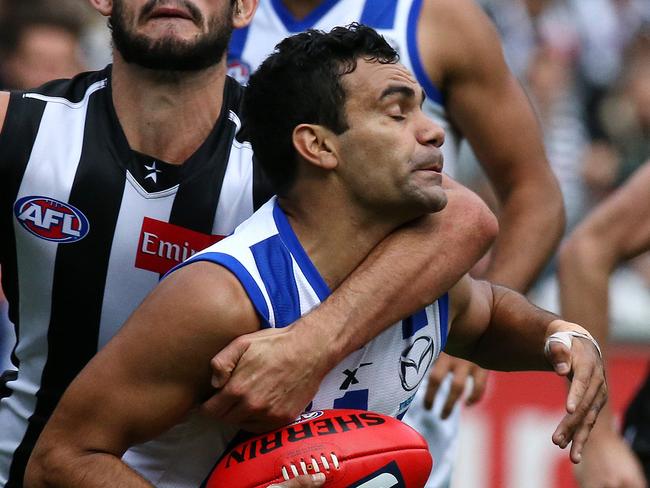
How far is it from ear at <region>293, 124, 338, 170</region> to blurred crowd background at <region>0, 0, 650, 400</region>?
4.17 meters

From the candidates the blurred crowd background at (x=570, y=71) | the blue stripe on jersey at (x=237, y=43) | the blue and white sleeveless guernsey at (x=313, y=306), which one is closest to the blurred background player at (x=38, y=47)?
the blurred crowd background at (x=570, y=71)

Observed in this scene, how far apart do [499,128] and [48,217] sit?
1.89 metres

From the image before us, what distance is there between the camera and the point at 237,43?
4.96m

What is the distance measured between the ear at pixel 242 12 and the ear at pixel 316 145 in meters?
0.45

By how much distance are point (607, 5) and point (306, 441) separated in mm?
7829

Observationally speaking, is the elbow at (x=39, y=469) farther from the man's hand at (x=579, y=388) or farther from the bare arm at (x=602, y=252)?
the bare arm at (x=602, y=252)

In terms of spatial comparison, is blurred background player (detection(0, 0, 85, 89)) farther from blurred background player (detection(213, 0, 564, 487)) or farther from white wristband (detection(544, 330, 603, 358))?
white wristband (detection(544, 330, 603, 358))

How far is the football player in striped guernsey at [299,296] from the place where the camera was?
314 centimetres

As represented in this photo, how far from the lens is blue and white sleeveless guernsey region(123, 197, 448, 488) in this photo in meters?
3.28

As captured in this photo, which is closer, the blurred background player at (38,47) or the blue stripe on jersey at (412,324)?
the blue stripe on jersey at (412,324)

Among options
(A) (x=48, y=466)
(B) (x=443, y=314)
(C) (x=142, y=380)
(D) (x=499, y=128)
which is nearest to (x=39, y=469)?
(A) (x=48, y=466)

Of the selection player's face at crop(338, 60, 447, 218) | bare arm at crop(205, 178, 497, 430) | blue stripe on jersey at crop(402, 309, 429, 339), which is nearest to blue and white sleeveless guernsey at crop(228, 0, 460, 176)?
bare arm at crop(205, 178, 497, 430)

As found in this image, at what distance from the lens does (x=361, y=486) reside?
3129 mm

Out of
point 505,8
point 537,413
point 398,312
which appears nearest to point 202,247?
point 398,312
